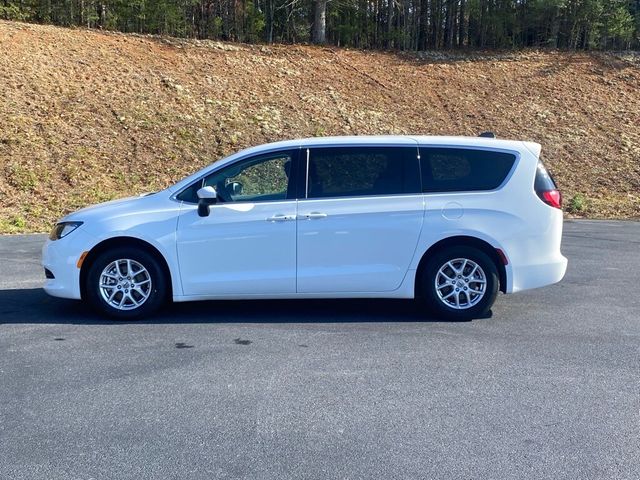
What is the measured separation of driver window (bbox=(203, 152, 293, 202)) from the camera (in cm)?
696

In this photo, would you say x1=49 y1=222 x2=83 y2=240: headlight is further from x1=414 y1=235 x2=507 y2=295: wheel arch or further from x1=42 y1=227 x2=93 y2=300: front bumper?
x1=414 y1=235 x2=507 y2=295: wheel arch

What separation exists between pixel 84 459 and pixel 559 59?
85.5 feet

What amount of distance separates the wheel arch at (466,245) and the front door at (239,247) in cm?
123

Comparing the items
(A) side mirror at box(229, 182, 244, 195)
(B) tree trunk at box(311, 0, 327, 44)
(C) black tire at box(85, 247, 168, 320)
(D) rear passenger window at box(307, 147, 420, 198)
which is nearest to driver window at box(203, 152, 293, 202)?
(A) side mirror at box(229, 182, 244, 195)

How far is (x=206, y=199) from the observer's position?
266 inches

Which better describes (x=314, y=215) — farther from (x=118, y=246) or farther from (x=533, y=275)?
(x=533, y=275)

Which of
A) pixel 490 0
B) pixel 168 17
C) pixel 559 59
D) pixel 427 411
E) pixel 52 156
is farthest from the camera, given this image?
pixel 490 0

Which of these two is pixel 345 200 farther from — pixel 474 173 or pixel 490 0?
pixel 490 0

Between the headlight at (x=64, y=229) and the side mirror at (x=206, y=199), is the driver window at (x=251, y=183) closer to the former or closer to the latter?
the side mirror at (x=206, y=199)

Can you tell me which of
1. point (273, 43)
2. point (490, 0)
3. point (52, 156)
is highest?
point (490, 0)

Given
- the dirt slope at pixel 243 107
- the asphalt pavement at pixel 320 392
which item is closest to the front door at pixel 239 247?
the asphalt pavement at pixel 320 392

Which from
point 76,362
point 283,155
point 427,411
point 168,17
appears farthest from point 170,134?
point 427,411

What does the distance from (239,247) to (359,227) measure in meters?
1.14

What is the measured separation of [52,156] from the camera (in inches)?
655
